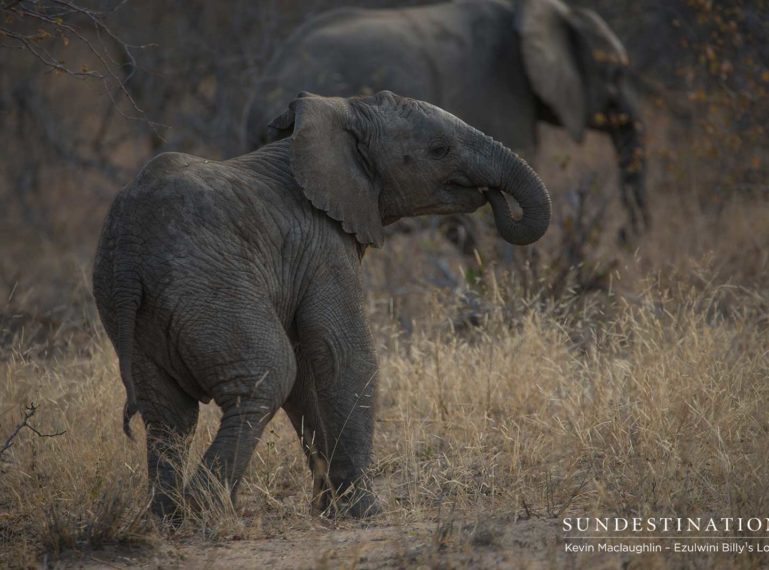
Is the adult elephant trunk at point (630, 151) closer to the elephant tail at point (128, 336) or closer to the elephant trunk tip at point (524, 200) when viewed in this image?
the elephant trunk tip at point (524, 200)

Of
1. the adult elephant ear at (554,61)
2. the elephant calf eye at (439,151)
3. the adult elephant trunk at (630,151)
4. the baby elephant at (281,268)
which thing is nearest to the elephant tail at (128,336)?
the baby elephant at (281,268)

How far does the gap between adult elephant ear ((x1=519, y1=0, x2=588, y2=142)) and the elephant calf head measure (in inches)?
246

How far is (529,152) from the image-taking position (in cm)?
1111

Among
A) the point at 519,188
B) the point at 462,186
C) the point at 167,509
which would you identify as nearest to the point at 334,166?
the point at 462,186

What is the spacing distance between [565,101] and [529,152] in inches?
29.0

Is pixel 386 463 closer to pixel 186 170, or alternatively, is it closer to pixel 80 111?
pixel 186 170

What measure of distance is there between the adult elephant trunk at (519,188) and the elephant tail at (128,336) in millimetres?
1617

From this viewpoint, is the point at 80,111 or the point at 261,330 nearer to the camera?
the point at 261,330

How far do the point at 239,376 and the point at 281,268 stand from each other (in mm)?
502

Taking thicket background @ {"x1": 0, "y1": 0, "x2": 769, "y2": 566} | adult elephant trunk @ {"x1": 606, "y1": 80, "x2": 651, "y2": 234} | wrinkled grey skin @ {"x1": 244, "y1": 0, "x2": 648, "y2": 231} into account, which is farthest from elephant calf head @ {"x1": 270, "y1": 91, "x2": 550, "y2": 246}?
adult elephant trunk @ {"x1": 606, "y1": 80, "x2": 651, "y2": 234}

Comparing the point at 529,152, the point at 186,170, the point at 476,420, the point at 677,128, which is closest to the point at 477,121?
the point at 529,152

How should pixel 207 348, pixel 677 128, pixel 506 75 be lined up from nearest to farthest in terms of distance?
pixel 207 348, pixel 506 75, pixel 677 128

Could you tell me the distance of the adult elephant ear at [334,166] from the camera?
4.82 metres

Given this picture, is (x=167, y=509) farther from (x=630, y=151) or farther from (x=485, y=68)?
(x=630, y=151)
